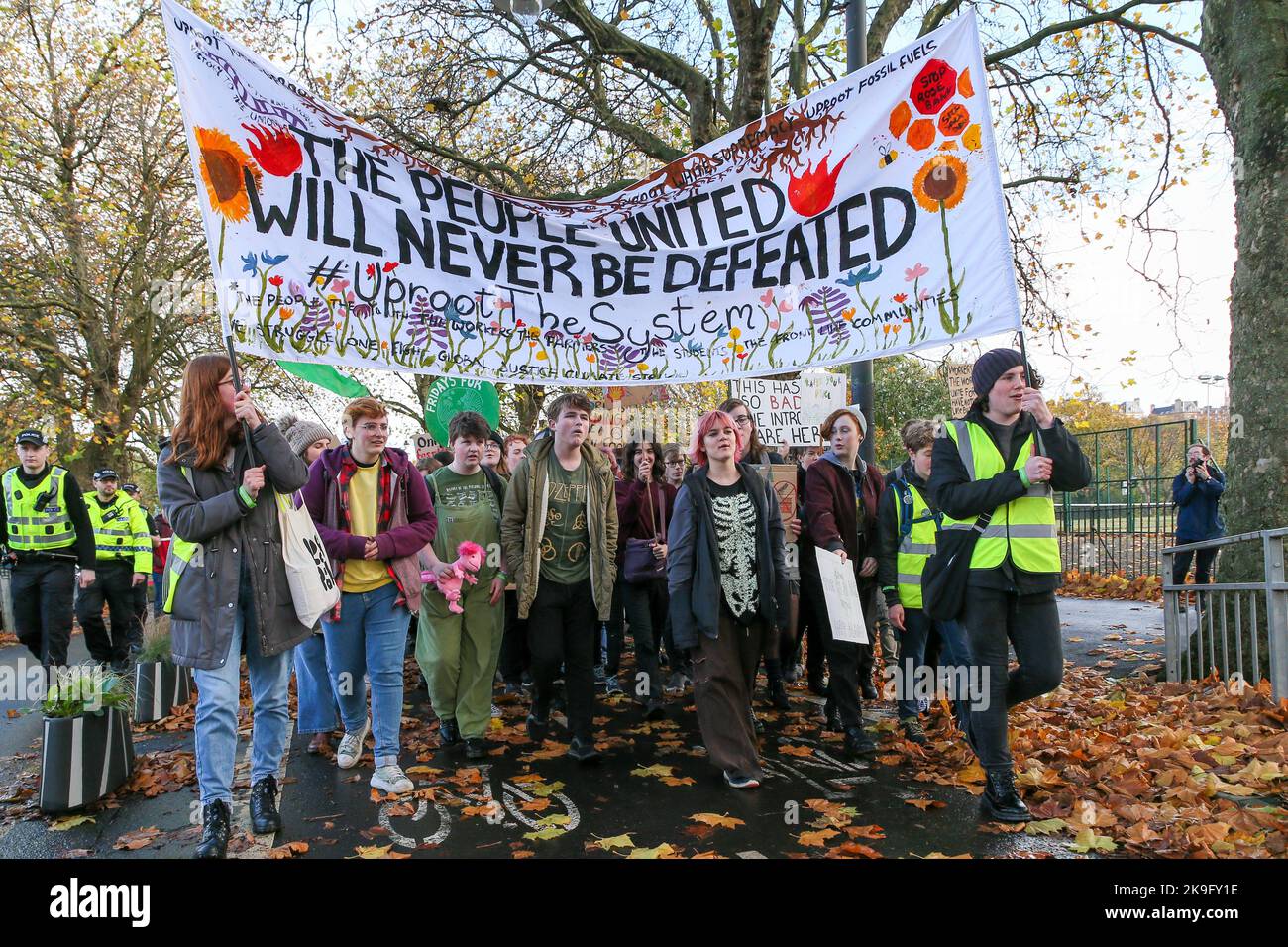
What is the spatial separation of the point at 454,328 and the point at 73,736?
9.85 ft

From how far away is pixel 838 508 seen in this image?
18.6 feet

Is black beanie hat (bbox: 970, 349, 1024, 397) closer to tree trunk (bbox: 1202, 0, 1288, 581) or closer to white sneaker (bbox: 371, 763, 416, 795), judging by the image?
tree trunk (bbox: 1202, 0, 1288, 581)

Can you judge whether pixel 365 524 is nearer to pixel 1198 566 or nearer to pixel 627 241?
pixel 627 241

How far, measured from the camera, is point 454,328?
4812 mm

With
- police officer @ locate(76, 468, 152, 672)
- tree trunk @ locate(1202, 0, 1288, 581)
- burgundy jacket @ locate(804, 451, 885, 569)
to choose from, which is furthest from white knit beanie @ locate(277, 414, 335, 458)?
tree trunk @ locate(1202, 0, 1288, 581)

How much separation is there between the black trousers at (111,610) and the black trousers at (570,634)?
5.63 metres

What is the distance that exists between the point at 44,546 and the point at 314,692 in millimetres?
3481

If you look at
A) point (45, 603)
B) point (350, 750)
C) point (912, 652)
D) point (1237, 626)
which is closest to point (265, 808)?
point (350, 750)

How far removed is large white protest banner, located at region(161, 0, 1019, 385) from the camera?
4.14 m

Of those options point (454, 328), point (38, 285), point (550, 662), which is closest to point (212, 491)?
point (454, 328)

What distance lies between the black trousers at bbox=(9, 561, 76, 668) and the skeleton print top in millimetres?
6075

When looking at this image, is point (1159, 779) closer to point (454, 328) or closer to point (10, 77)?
point (454, 328)
